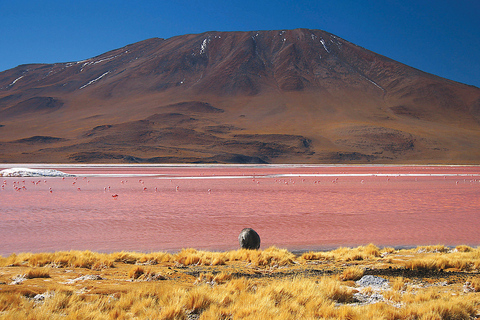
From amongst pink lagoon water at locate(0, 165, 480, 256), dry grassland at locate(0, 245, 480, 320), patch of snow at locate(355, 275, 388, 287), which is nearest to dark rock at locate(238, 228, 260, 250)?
dry grassland at locate(0, 245, 480, 320)

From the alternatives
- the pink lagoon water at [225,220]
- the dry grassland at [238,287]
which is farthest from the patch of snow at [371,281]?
the pink lagoon water at [225,220]

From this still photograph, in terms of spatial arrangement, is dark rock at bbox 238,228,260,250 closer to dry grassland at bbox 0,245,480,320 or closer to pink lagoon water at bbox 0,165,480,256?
dry grassland at bbox 0,245,480,320

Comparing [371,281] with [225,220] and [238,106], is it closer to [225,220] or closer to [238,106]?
[225,220]

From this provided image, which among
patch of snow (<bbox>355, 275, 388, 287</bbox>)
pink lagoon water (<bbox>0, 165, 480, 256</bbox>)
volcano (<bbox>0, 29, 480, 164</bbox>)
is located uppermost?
volcano (<bbox>0, 29, 480, 164</bbox>)

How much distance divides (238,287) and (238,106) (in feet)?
407

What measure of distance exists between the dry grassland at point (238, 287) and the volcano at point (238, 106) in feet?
240

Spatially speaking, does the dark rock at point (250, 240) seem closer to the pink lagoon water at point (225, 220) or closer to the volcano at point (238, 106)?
the pink lagoon water at point (225, 220)

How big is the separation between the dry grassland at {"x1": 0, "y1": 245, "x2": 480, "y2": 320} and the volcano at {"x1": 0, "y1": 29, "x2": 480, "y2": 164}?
240 ft

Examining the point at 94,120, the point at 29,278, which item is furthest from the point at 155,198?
the point at 94,120

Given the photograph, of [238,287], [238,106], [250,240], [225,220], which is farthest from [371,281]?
[238,106]

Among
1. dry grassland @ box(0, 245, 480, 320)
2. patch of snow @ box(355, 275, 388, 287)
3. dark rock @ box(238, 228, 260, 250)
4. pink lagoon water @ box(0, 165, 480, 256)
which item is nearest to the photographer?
dry grassland @ box(0, 245, 480, 320)

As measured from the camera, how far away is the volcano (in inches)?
3622

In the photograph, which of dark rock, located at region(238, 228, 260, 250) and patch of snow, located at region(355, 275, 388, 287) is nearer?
patch of snow, located at region(355, 275, 388, 287)

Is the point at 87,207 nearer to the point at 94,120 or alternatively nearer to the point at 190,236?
the point at 190,236
